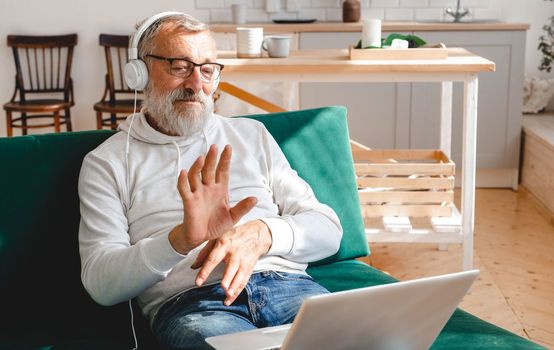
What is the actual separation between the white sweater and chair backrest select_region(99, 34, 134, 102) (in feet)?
11.6

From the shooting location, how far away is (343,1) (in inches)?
220

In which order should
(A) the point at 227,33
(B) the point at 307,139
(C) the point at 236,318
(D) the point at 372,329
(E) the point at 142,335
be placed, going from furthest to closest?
(A) the point at 227,33
(B) the point at 307,139
(E) the point at 142,335
(C) the point at 236,318
(D) the point at 372,329

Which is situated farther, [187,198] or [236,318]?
[236,318]

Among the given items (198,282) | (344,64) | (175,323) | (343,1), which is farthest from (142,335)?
(343,1)

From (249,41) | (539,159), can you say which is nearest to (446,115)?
(249,41)

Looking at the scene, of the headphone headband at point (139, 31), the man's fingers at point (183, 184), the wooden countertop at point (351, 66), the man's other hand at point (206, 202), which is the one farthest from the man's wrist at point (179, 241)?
the wooden countertop at point (351, 66)

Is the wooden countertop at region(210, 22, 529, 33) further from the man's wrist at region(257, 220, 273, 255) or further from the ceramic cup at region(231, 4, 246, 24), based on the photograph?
the man's wrist at region(257, 220, 273, 255)

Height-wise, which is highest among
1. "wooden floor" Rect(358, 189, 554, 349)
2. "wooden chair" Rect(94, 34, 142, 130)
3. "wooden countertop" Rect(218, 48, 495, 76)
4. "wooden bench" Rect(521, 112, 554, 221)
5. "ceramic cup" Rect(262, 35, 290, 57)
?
"ceramic cup" Rect(262, 35, 290, 57)

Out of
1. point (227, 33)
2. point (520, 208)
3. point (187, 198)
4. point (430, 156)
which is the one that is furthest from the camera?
point (227, 33)

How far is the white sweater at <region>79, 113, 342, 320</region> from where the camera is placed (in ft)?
6.00

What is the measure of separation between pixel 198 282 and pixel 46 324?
0.55 meters

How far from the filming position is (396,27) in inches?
201

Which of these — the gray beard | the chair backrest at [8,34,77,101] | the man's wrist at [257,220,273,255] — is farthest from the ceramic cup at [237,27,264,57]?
the chair backrest at [8,34,77,101]

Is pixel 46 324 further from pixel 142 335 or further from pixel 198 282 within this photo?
pixel 198 282
